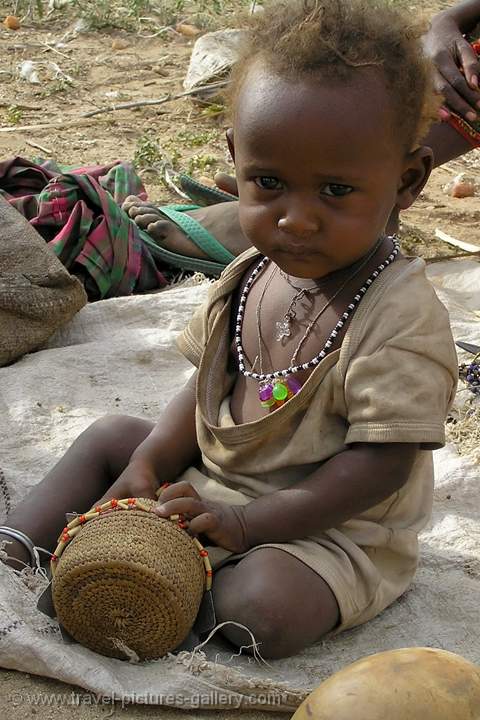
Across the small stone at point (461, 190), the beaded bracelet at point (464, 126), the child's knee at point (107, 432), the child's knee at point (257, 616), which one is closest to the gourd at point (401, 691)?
the child's knee at point (257, 616)

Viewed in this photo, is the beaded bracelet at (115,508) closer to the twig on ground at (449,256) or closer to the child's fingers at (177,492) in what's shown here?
the child's fingers at (177,492)

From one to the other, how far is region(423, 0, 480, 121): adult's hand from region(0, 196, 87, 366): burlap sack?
5.22ft

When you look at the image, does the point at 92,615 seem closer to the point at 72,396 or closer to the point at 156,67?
the point at 72,396

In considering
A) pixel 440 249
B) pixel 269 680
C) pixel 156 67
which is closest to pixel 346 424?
pixel 269 680

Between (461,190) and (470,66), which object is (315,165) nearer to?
(470,66)

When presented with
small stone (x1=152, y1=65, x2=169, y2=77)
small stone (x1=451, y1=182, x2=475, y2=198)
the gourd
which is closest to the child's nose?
the gourd

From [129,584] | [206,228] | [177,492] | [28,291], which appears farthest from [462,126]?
[129,584]

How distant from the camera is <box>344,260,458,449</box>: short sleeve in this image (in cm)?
212

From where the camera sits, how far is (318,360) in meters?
2.26

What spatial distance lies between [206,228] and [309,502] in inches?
90.4

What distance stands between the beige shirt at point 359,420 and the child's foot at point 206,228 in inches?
71.1

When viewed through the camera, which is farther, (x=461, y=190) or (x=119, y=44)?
(x=119, y=44)

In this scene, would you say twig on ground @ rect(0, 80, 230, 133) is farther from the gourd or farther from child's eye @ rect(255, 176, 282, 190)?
the gourd

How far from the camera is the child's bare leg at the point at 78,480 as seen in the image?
2482mm
